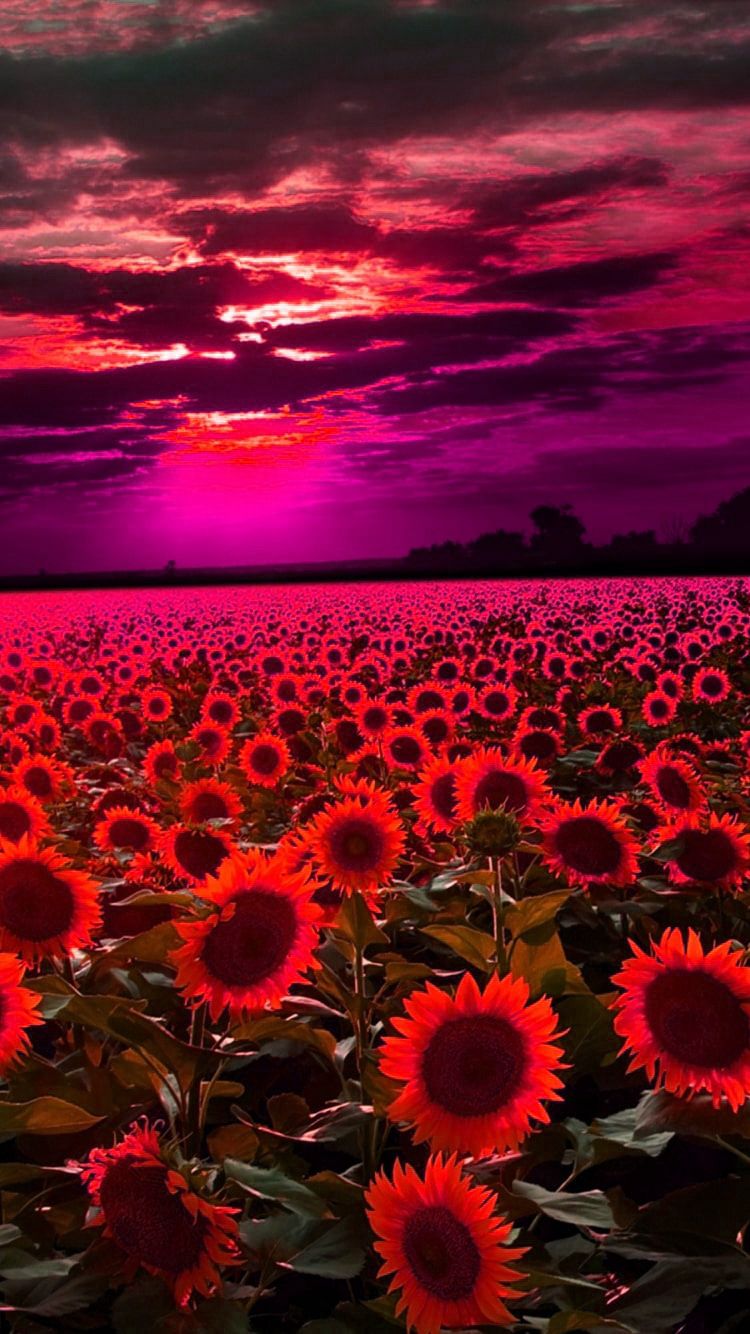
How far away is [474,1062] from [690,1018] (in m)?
0.51

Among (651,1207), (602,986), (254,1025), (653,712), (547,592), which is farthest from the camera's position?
(547,592)

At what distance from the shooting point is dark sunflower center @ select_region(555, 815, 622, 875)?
15.1 ft

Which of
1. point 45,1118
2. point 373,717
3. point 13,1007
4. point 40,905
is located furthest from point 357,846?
point 373,717

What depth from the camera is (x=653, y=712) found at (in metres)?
11.8

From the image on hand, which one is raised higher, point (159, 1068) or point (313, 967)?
point (313, 967)

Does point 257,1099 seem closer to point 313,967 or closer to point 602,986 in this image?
point 313,967

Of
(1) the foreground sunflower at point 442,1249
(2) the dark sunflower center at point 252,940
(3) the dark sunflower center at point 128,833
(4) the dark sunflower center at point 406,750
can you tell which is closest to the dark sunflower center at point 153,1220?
(1) the foreground sunflower at point 442,1249

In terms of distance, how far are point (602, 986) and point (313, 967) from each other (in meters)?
2.13

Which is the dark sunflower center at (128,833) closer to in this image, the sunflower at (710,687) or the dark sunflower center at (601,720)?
the dark sunflower center at (601,720)

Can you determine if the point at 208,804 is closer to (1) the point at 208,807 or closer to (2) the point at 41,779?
(1) the point at 208,807

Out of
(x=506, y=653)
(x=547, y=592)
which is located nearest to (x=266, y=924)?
(x=506, y=653)

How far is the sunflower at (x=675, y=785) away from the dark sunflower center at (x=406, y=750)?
1.77 m

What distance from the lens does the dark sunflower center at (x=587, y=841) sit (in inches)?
181

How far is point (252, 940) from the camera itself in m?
3.31
